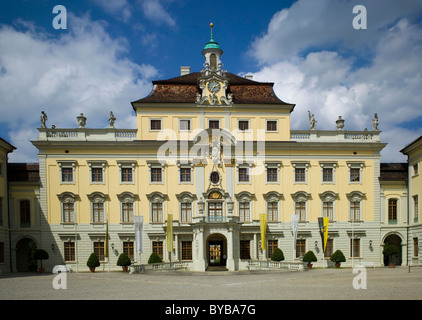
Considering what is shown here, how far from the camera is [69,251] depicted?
1566 inches

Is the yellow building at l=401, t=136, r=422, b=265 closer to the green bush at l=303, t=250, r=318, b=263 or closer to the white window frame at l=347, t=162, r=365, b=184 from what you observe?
the white window frame at l=347, t=162, r=365, b=184

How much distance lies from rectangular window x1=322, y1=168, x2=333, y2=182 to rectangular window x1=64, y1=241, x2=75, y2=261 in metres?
22.9

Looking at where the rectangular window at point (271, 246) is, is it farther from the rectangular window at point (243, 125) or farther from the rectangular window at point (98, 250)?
the rectangular window at point (98, 250)

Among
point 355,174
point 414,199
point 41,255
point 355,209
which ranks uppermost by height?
point 355,174

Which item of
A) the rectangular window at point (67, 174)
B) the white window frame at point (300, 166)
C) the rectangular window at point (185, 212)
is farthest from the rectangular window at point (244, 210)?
the rectangular window at point (67, 174)

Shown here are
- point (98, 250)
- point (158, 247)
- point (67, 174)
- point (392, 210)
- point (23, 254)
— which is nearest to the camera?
point (98, 250)

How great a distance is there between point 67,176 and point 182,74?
1518 centimetres

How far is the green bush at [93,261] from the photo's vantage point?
125 ft

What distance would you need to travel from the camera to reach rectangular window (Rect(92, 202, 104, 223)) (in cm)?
4044

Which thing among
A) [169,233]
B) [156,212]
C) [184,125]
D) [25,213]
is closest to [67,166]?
[25,213]

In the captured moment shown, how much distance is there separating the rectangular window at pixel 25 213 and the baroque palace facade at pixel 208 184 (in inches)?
3.4

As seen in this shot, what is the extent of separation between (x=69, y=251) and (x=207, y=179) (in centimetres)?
1336

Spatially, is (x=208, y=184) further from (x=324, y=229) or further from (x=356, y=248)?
(x=356, y=248)

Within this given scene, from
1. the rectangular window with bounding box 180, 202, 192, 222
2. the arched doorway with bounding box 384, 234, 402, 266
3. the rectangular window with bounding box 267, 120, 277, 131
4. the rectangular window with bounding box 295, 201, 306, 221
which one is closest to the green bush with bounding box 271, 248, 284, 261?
the rectangular window with bounding box 295, 201, 306, 221
